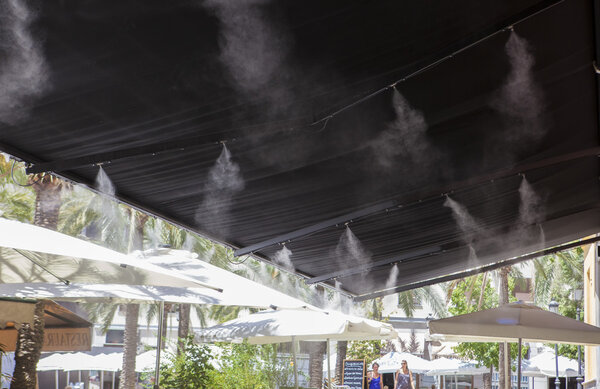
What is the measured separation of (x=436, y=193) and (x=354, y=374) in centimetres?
1501

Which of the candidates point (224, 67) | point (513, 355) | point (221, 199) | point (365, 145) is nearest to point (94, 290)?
point (221, 199)

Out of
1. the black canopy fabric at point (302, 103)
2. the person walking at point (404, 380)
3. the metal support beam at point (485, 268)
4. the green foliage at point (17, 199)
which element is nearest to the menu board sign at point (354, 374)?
the person walking at point (404, 380)

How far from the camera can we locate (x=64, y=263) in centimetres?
493

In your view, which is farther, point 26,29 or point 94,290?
point 94,290

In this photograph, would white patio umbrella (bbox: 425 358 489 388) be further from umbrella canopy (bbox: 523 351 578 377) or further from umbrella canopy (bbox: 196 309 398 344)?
umbrella canopy (bbox: 196 309 398 344)

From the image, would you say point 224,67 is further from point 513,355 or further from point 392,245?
point 513,355

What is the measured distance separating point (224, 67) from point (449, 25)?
4.61 feet

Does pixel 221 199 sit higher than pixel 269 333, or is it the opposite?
pixel 221 199

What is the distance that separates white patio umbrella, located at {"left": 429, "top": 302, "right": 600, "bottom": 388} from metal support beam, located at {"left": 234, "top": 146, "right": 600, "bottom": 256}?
1.70 metres

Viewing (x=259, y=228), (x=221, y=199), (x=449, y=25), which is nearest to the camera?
(x=449, y=25)

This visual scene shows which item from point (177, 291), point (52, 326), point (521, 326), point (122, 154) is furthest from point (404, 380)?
point (122, 154)

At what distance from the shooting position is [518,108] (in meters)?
5.63

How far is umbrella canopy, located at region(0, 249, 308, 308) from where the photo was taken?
6.84m

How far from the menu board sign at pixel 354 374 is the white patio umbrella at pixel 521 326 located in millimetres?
13345
